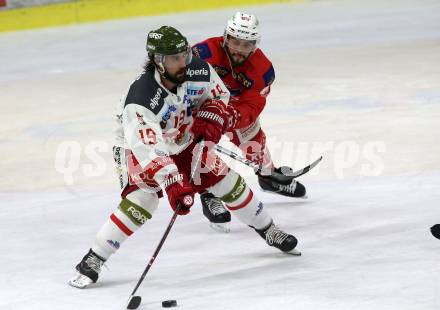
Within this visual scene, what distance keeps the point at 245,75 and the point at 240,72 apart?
33mm

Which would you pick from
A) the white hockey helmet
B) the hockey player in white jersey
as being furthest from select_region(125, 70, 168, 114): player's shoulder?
the white hockey helmet

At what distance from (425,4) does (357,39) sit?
2.22 metres

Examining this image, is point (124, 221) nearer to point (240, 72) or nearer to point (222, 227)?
point (222, 227)

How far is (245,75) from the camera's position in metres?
5.32

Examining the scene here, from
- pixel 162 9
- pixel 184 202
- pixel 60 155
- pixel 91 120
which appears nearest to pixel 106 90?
pixel 91 120

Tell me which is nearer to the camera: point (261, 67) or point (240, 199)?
point (240, 199)

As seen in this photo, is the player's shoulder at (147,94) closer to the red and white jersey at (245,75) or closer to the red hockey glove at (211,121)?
the red hockey glove at (211,121)

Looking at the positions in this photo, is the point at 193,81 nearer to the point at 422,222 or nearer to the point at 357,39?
the point at 422,222

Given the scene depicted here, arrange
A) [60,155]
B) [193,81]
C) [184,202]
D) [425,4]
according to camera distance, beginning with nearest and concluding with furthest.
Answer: [184,202]
[193,81]
[60,155]
[425,4]

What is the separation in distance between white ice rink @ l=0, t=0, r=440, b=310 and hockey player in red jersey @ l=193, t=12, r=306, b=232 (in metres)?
0.19

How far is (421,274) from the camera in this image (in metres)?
3.99

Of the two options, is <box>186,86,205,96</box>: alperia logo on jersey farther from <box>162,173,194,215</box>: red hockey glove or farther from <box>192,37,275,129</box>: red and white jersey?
<box>192,37,275,129</box>: red and white jersey

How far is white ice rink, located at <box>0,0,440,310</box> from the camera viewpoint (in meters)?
4.05

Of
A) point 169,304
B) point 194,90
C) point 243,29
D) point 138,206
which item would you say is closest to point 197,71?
point 194,90
